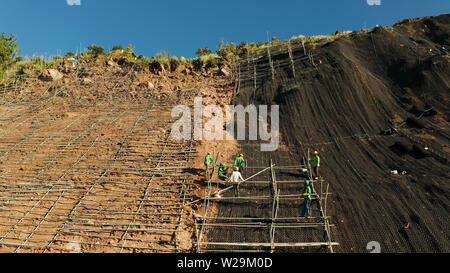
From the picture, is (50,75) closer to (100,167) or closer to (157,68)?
(157,68)

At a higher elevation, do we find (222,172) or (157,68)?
(157,68)

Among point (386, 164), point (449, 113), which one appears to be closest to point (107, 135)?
point (386, 164)

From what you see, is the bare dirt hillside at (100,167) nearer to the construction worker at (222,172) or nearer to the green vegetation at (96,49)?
the construction worker at (222,172)

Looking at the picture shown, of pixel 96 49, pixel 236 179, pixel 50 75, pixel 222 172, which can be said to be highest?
pixel 96 49

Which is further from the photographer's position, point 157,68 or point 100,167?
point 157,68

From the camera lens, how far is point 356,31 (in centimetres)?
1855

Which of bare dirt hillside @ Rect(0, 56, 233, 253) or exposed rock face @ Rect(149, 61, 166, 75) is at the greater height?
exposed rock face @ Rect(149, 61, 166, 75)

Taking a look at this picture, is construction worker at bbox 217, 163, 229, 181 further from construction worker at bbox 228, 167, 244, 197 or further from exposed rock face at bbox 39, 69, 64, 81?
exposed rock face at bbox 39, 69, 64, 81

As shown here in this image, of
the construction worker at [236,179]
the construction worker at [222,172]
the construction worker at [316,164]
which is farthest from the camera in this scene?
the construction worker at [222,172]

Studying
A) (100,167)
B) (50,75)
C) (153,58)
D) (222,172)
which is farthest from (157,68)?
(222,172)

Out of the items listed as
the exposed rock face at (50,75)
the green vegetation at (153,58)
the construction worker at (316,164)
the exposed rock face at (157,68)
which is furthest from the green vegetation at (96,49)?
the construction worker at (316,164)

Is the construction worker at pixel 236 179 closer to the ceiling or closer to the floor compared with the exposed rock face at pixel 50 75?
closer to the floor

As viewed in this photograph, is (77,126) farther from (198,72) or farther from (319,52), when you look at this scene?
(319,52)

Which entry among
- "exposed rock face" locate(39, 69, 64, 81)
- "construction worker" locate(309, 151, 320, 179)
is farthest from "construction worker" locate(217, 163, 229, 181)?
"exposed rock face" locate(39, 69, 64, 81)
